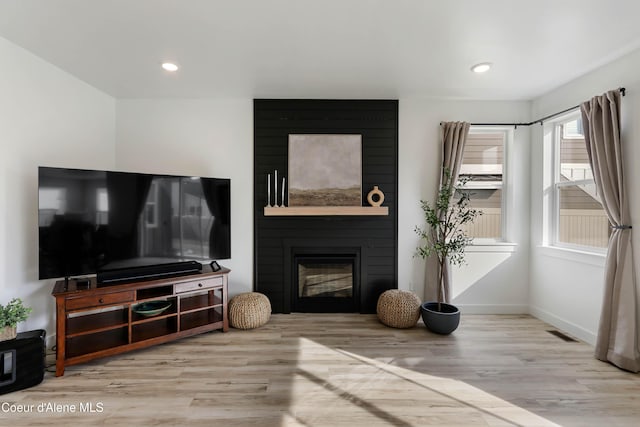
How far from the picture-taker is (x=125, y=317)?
2547 mm

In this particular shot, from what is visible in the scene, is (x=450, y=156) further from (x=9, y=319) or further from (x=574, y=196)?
(x=9, y=319)

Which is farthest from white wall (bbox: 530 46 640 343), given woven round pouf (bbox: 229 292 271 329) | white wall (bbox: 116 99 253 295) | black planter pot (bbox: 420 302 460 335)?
white wall (bbox: 116 99 253 295)

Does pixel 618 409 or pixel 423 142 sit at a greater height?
pixel 423 142

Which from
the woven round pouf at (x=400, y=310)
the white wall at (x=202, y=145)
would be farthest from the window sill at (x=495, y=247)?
the white wall at (x=202, y=145)

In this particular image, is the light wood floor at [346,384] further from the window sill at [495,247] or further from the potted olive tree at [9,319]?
the window sill at [495,247]

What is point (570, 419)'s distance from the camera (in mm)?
1771

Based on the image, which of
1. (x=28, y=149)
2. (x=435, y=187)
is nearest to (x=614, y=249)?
(x=435, y=187)

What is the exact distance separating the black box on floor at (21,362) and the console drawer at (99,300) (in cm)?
27

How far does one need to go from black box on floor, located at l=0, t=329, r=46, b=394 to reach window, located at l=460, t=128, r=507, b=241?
412cm

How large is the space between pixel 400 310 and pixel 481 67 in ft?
7.86

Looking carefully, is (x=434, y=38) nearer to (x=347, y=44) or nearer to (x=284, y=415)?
(x=347, y=44)

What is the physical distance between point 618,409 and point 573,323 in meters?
1.25

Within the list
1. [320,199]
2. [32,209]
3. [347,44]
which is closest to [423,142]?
[320,199]

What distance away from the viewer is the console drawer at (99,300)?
223 cm
